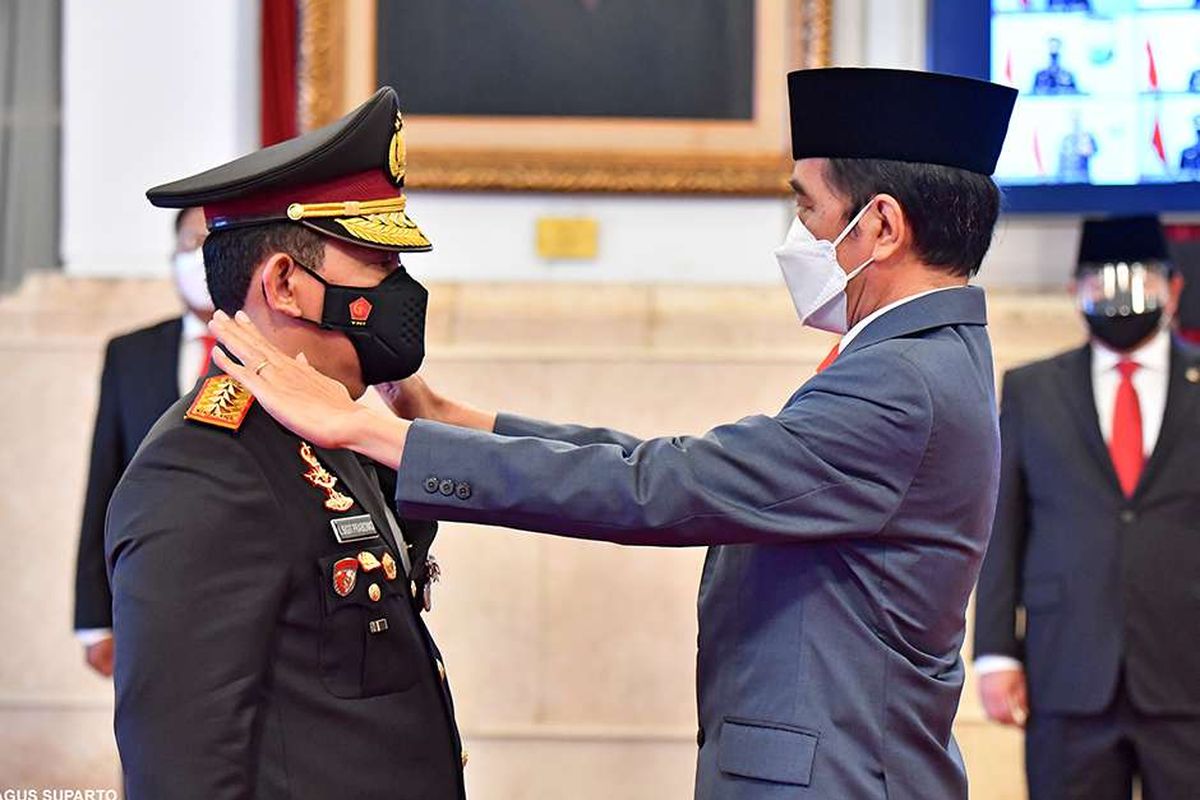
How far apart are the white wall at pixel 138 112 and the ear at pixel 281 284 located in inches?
119

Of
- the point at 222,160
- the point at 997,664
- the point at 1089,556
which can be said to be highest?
the point at 222,160

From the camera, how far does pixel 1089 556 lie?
369cm

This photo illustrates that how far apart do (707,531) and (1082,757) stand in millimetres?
1970

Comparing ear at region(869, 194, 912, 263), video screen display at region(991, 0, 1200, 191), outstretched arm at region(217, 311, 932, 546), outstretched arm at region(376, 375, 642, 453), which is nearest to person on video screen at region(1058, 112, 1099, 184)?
video screen display at region(991, 0, 1200, 191)

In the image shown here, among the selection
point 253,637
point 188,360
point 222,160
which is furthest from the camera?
point 222,160

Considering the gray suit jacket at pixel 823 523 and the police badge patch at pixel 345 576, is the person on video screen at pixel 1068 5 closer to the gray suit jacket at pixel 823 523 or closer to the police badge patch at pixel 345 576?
the gray suit jacket at pixel 823 523

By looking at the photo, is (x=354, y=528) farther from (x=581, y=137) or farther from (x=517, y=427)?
(x=581, y=137)

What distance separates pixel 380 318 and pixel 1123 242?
236cm

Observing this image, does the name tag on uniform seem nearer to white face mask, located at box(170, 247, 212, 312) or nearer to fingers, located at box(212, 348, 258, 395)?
fingers, located at box(212, 348, 258, 395)

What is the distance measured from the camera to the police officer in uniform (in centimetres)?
183

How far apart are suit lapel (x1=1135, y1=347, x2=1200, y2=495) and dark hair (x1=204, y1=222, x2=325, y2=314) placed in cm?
228

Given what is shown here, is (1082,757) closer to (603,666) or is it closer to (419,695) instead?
(603,666)

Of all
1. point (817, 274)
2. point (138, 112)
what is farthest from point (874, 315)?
point (138, 112)

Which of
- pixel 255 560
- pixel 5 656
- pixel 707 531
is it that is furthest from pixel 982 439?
pixel 5 656
